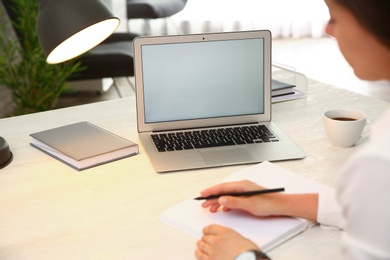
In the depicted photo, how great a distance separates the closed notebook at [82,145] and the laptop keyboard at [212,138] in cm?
9

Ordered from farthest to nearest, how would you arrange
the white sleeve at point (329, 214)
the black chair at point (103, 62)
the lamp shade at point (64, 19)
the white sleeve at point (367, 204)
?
the black chair at point (103, 62)
the lamp shade at point (64, 19)
the white sleeve at point (329, 214)
the white sleeve at point (367, 204)

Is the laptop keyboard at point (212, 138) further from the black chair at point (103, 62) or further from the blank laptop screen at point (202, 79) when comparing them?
the black chair at point (103, 62)

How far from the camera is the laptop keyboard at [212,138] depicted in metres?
1.55

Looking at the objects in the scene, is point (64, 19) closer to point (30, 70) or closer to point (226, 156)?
point (226, 156)

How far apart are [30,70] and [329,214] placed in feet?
7.32

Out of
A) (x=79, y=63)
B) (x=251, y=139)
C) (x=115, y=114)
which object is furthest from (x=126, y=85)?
(x=251, y=139)

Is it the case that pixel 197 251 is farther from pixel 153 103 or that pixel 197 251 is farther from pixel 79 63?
pixel 79 63

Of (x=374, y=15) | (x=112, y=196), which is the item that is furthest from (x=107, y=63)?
(x=374, y=15)

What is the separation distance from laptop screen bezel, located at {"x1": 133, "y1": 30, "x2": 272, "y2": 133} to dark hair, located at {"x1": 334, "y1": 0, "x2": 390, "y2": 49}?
0.81 meters

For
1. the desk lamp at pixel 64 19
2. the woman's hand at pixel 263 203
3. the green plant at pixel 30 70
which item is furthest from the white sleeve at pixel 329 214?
the green plant at pixel 30 70

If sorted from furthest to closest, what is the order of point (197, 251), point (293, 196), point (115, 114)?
point (115, 114) < point (293, 196) < point (197, 251)

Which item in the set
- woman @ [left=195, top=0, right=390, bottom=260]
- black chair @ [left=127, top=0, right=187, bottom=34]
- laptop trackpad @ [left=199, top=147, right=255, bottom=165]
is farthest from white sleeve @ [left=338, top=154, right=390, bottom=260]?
black chair @ [left=127, top=0, right=187, bottom=34]

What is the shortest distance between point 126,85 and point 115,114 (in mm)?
2509

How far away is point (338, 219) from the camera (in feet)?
3.86
